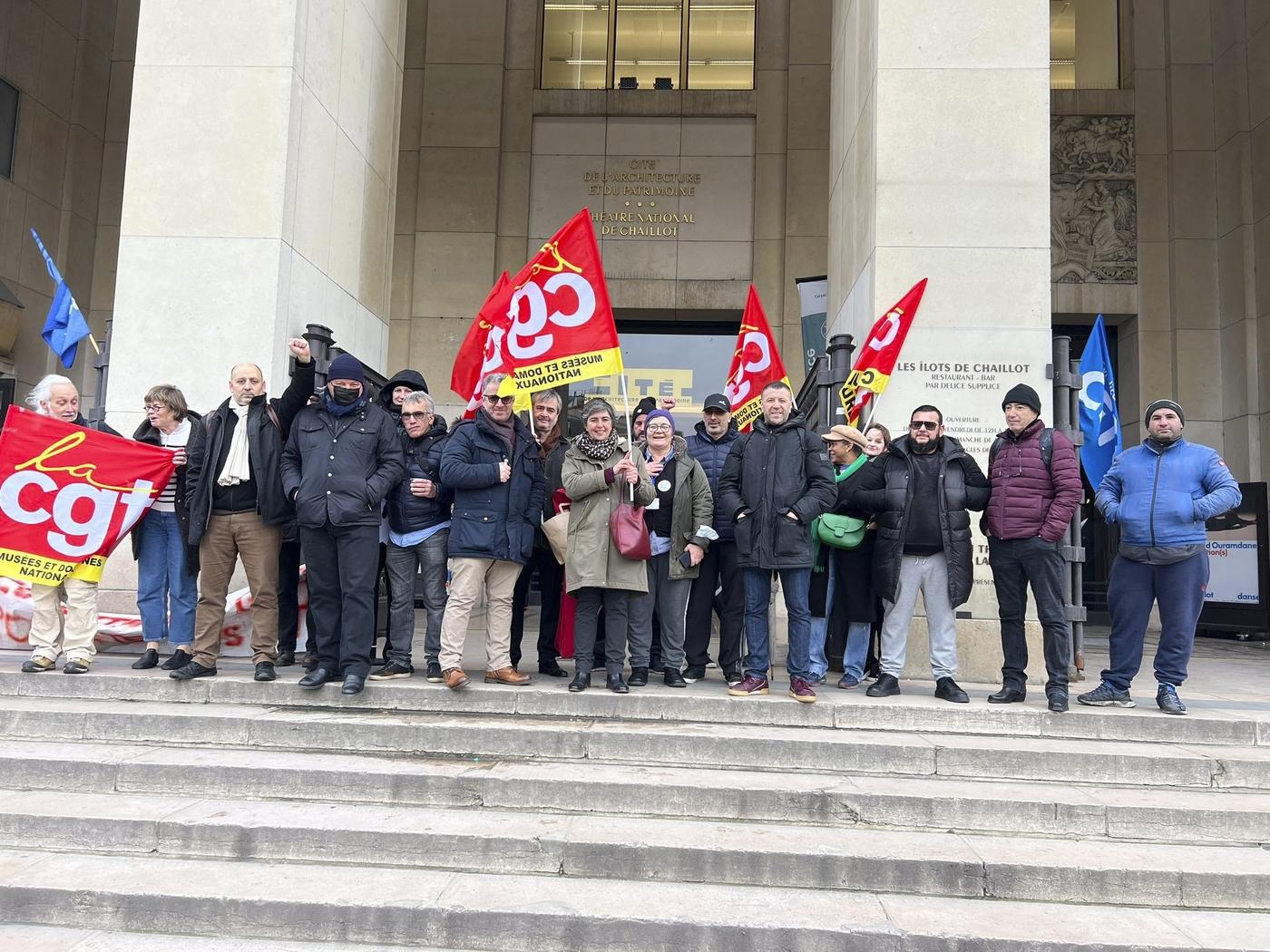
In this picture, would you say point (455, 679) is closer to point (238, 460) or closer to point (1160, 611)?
point (238, 460)

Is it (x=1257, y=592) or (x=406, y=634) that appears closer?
(x=406, y=634)

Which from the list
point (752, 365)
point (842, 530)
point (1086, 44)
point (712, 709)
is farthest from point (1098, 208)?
point (712, 709)

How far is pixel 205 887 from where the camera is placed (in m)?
4.13

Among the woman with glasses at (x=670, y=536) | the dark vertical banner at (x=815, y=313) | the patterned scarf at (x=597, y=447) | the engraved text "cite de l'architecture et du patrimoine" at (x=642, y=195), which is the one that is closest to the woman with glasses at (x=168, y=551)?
the patterned scarf at (x=597, y=447)

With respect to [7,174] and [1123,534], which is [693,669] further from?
[7,174]

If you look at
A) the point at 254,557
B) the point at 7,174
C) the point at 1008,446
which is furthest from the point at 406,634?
the point at 7,174

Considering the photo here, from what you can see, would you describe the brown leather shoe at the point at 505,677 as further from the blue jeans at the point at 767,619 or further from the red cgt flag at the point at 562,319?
the red cgt flag at the point at 562,319

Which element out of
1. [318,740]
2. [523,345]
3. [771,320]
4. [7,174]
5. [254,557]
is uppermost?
[7,174]

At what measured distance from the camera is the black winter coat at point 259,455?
21.1 feet

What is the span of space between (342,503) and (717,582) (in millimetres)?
2800

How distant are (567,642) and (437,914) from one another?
11.7 ft

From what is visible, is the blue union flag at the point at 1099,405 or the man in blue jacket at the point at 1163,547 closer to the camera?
the man in blue jacket at the point at 1163,547

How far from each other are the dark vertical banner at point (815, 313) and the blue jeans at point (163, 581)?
23.9ft

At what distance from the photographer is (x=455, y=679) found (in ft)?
20.0
